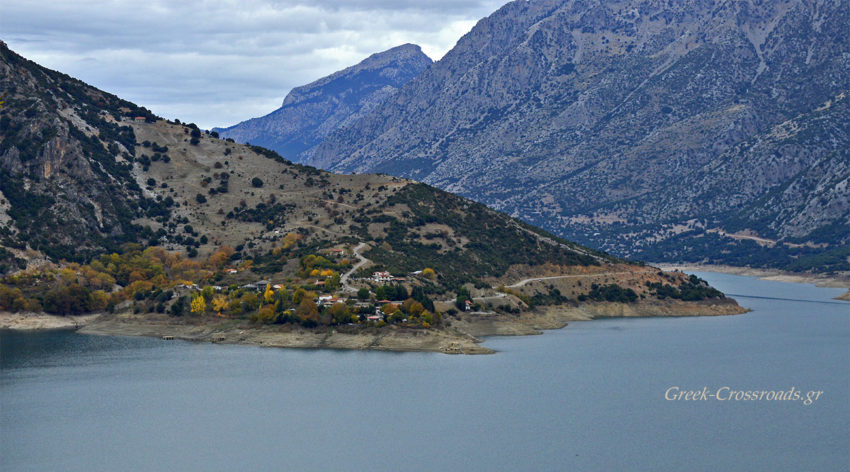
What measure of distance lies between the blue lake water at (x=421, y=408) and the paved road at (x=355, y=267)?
21.9 m

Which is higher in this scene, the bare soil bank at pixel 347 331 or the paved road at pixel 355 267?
the paved road at pixel 355 267

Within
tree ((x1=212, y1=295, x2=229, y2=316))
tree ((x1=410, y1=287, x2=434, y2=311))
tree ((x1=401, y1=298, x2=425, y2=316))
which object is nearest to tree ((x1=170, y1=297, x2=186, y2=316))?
tree ((x1=212, y1=295, x2=229, y2=316))

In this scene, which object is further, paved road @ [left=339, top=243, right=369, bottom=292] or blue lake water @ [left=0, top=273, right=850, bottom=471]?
paved road @ [left=339, top=243, right=369, bottom=292]

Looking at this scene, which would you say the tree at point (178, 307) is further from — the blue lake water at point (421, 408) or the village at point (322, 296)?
the blue lake water at point (421, 408)

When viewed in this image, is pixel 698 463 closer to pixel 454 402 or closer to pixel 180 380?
pixel 454 402

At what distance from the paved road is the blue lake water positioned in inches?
862

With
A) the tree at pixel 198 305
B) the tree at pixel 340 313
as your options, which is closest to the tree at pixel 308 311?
the tree at pixel 340 313

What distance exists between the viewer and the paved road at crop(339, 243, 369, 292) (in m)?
163

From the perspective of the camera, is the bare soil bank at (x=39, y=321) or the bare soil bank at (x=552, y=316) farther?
the bare soil bank at (x=39, y=321)

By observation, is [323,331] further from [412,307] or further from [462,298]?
[462,298]

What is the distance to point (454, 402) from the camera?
108 meters

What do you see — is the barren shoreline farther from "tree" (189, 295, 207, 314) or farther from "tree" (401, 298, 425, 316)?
"tree" (401, 298, 425, 316)

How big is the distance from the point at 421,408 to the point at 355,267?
74659mm

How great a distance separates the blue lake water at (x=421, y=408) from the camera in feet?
287
